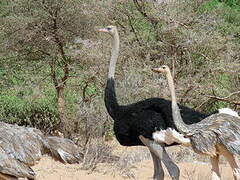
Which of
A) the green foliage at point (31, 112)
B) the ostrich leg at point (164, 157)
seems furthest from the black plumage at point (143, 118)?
the green foliage at point (31, 112)

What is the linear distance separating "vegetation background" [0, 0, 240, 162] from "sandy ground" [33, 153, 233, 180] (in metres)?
2.01

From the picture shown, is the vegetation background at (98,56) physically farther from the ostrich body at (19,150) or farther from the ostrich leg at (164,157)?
the ostrich body at (19,150)

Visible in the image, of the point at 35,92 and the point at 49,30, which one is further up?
the point at 49,30

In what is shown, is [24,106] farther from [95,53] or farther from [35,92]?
[95,53]

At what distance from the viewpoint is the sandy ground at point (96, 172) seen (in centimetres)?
740

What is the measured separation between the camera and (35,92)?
423 inches

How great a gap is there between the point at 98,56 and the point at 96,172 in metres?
3.07

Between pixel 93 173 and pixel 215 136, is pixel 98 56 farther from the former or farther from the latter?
pixel 215 136

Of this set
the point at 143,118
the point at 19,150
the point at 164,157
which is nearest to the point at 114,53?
the point at 143,118

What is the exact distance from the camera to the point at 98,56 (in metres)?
10.5

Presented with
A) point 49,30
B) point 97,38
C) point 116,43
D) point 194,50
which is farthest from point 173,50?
point 116,43

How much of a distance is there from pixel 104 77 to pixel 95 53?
0.49 metres

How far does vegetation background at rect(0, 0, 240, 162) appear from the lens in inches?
413

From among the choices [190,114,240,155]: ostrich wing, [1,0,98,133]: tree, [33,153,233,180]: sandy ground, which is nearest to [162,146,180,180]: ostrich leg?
[33,153,233,180]: sandy ground
